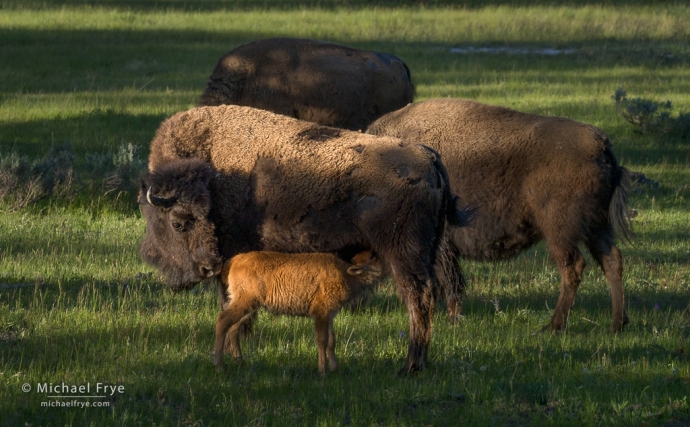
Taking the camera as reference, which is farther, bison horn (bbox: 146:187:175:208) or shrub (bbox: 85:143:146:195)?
shrub (bbox: 85:143:146:195)

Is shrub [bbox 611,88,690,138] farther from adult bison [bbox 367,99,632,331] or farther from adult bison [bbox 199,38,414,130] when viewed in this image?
adult bison [bbox 367,99,632,331]

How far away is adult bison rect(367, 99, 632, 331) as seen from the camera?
8.02 m

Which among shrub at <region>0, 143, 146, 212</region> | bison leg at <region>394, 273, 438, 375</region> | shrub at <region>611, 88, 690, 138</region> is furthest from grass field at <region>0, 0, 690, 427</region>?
shrub at <region>611, 88, 690, 138</region>

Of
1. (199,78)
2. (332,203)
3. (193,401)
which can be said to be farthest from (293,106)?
(199,78)

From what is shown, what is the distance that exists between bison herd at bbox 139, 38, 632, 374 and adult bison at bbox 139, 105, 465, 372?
0.4 inches

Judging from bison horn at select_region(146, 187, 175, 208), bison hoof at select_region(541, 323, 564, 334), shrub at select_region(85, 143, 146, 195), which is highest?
bison horn at select_region(146, 187, 175, 208)

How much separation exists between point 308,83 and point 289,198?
253 inches

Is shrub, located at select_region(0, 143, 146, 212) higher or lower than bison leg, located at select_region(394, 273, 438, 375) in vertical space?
lower

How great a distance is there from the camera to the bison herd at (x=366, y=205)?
6445 mm

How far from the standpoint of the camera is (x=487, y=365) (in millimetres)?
6746

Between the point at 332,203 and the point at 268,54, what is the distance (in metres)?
6.92

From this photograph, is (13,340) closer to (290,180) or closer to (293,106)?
(290,180)

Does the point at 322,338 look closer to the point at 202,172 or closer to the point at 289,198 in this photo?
the point at 289,198

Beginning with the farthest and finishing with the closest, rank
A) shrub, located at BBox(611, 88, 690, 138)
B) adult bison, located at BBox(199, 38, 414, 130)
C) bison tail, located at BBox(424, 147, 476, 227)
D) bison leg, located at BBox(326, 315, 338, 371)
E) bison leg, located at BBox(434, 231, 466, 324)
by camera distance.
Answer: shrub, located at BBox(611, 88, 690, 138)
adult bison, located at BBox(199, 38, 414, 130)
bison leg, located at BBox(434, 231, 466, 324)
bison tail, located at BBox(424, 147, 476, 227)
bison leg, located at BBox(326, 315, 338, 371)
